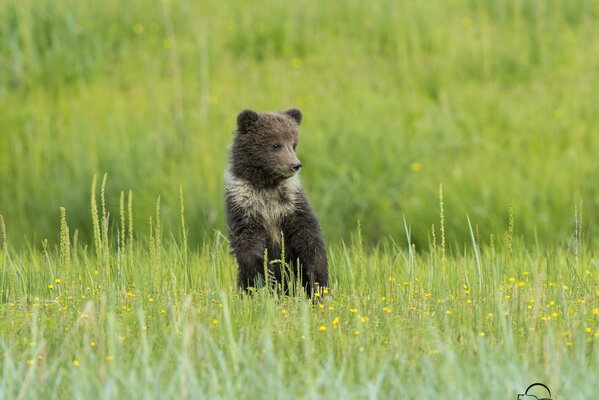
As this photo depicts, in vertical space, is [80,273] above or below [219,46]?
below

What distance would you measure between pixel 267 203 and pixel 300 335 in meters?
1.40

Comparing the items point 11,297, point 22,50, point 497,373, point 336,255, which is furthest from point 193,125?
point 497,373

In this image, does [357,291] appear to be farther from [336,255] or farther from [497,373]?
[497,373]

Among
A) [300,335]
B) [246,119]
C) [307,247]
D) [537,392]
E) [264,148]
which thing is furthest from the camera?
[246,119]

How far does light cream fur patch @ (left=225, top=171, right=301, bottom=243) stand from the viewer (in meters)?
6.23

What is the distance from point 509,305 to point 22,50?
798cm

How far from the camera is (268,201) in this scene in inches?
247

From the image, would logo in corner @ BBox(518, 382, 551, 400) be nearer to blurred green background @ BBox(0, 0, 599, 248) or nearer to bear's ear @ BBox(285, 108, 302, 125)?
bear's ear @ BBox(285, 108, 302, 125)

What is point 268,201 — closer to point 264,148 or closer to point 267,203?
point 267,203

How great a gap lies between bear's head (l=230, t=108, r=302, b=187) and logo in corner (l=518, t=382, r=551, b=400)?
2.37 meters

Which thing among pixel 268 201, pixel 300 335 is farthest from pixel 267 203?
pixel 300 335

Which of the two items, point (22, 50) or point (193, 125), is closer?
point (193, 125)

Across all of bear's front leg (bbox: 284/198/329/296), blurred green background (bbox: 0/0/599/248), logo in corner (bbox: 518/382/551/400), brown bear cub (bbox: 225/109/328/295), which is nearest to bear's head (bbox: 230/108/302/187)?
brown bear cub (bbox: 225/109/328/295)

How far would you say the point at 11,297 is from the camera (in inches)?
231
